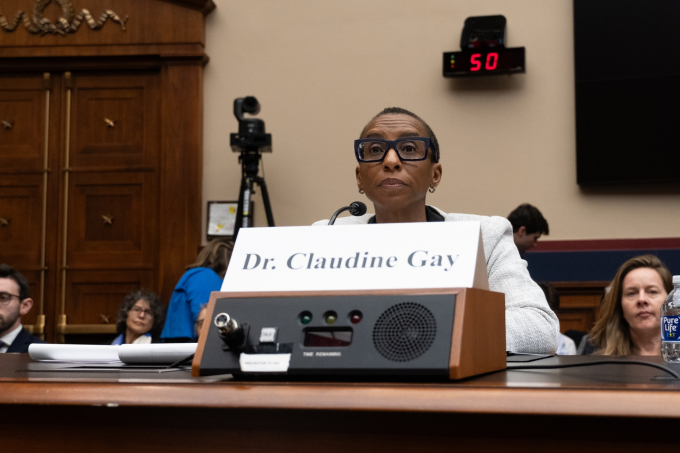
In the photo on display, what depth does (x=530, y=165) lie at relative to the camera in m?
4.28

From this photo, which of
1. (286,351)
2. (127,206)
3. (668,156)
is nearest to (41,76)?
(127,206)

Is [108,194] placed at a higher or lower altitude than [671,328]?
higher

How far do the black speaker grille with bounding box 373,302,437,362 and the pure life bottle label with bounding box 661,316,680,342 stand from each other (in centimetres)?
64

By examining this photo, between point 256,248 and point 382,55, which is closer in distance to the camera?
point 256,248

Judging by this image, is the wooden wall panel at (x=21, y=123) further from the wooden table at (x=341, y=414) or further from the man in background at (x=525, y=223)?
the wooden table at (x=341, y=414)

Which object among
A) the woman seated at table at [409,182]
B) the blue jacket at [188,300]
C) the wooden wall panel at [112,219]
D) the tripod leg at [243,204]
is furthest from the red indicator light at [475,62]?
the woman seated at table at [409,182]

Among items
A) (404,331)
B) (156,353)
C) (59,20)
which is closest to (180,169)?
(59,20)

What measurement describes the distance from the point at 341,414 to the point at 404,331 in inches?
4.6

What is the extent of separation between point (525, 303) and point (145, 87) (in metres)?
3.76

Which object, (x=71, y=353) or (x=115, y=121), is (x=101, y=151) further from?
(x=71, y=353)

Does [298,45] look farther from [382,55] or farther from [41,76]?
[41,76]

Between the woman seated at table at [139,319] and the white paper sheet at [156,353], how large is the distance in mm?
2697

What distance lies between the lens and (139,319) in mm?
3793

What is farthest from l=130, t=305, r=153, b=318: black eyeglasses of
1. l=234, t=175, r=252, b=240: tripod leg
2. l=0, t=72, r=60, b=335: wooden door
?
l=0, t=72, r=60, b=335: wooden door
